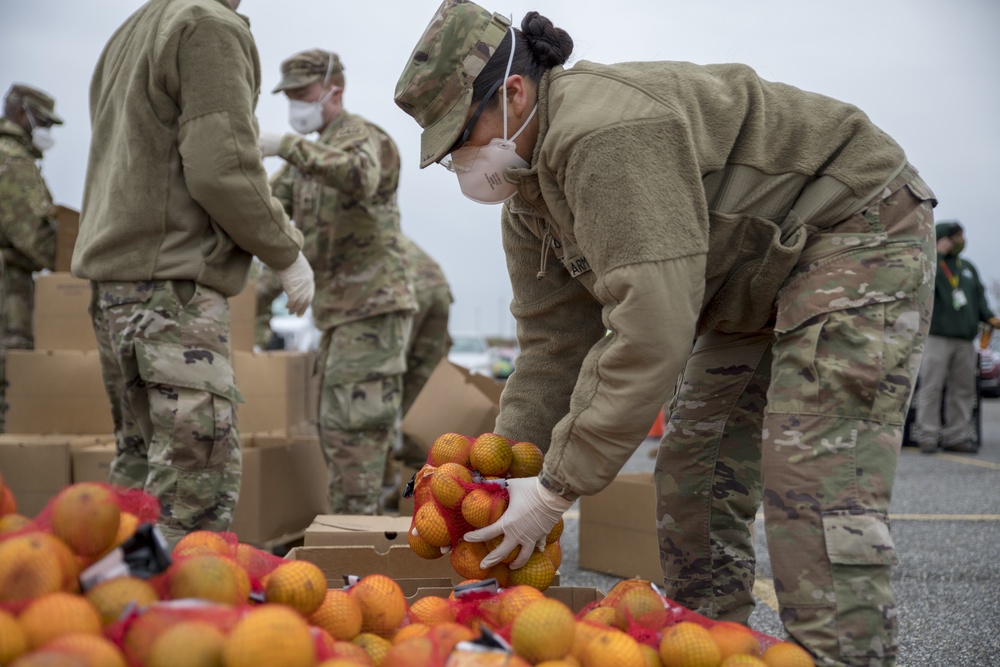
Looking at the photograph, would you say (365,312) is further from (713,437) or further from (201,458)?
(713,437)

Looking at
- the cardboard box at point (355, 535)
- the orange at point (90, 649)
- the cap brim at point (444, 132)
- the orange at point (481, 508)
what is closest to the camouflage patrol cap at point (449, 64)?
the cap brim at point (444, 132)

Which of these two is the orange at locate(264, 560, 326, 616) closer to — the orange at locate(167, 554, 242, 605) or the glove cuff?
the orange at locate(167, 554, 242, 605)

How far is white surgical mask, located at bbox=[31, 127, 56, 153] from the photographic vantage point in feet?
21.8

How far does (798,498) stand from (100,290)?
235 cm

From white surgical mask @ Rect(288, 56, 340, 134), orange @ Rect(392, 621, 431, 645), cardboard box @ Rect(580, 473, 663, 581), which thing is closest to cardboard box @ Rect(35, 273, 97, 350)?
white surgical mask @ Rect(288, 56, 340, 134)

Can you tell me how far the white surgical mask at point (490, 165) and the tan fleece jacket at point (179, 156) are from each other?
1078mm

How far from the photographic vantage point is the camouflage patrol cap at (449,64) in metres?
1.96

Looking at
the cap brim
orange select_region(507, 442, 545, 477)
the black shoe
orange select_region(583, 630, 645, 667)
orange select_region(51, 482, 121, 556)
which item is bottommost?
the black shoe

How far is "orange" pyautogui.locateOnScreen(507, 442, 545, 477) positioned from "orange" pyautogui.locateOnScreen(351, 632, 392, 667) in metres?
0.58

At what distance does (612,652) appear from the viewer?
1513mm

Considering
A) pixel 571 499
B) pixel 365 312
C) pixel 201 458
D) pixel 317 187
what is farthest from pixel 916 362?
pixel 317 187

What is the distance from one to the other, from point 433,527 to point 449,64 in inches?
42.3

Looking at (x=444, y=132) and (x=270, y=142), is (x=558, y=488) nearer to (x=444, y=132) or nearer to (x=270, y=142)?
(x=444, y=132)

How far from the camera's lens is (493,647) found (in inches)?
55.9
